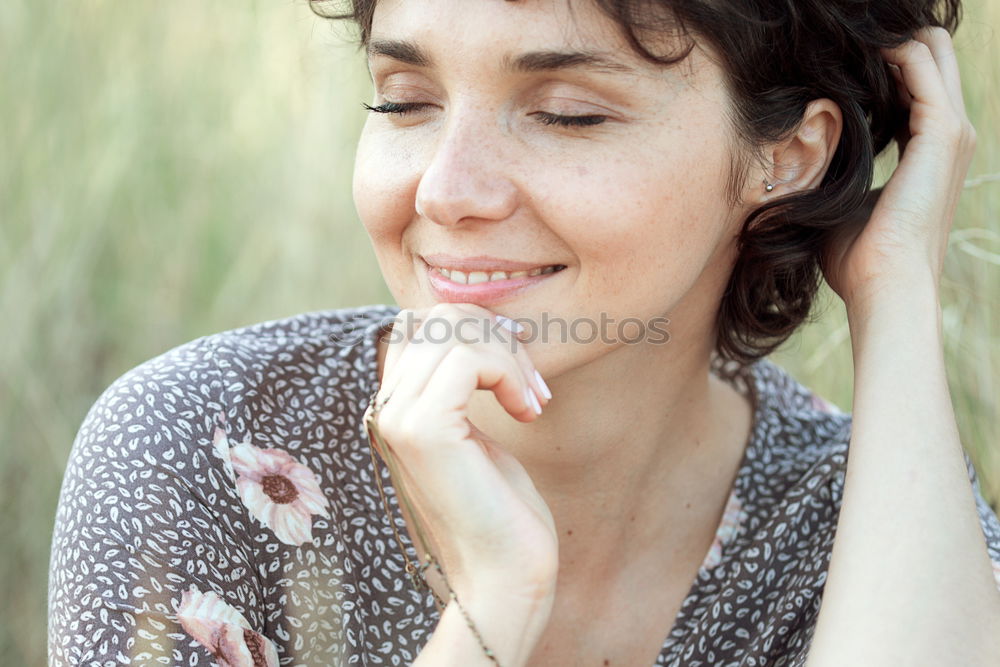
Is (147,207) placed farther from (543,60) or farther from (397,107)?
(543,60)

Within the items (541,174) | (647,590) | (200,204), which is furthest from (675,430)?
(200,204)

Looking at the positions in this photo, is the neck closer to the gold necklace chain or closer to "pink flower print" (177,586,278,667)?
the gold necklace chain

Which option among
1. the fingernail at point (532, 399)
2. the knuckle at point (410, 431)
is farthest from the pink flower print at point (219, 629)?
the fingernail at point (532, 399)

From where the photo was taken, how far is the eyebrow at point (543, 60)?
164cm

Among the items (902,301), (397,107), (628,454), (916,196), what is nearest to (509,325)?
(397,107)

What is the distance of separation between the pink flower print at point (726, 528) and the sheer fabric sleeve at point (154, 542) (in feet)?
2.92

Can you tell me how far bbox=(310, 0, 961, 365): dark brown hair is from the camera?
1.75m

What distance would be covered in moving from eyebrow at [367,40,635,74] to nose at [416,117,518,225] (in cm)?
11

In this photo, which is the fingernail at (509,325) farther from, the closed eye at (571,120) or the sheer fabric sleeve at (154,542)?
the sheer fabric sleeve at (154,542)

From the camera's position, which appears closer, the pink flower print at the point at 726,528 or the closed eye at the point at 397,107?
the closed eye at the point at 397,107

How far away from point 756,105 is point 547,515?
80 centimetres

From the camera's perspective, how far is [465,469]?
1.62 m

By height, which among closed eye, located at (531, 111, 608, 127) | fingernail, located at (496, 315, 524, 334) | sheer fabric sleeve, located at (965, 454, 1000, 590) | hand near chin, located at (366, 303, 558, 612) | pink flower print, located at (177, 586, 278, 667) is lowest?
pink flower print, located at (177, 586, 278, 667)

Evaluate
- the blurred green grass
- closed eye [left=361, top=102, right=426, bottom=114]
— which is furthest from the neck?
the blurred green grass
